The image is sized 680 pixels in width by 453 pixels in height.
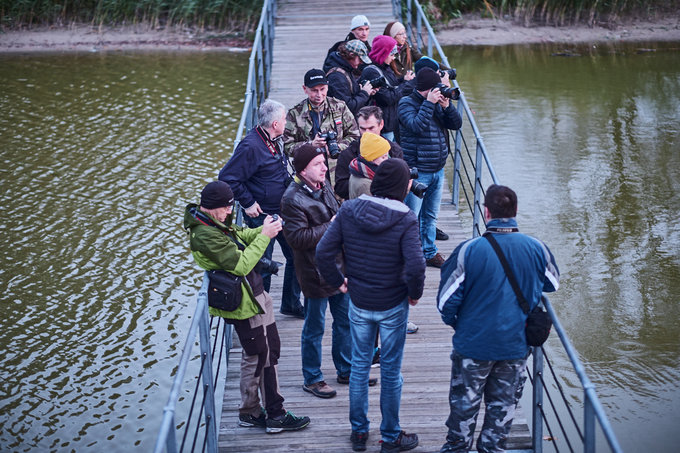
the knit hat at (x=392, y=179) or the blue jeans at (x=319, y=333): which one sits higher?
the knit hat at (x=392, y=179)

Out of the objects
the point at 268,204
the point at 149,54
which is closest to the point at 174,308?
the point at 268,204

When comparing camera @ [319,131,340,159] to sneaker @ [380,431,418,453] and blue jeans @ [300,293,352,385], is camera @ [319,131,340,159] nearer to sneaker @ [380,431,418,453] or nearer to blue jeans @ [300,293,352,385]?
blue jeans @ [300,293,352,385]

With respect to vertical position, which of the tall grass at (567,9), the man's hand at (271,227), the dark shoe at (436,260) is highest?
Result: the tall grass at (567,9)

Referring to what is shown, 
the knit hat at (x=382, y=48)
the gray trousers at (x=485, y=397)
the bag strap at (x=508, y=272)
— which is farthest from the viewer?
the knit hat at (x=382, y=48)

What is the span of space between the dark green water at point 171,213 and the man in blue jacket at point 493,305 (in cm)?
272

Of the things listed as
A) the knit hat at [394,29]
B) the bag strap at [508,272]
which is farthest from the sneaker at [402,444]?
the knit hat at [394,29]

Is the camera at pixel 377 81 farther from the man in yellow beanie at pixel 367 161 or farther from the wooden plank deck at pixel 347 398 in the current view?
the man in yellow beanie at pixel 367 161

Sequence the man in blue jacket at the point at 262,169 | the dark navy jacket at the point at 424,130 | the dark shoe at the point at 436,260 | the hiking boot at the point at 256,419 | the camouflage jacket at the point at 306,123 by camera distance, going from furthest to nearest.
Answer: the dark shoe at the point at 436,260, the dark navy jacket at the point at 424,130, the camouflage jacket at the point at 306,123, the man in blue jacket at the point at 262,169, the hiking boot at the point at 256,419

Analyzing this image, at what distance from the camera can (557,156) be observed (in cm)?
1245

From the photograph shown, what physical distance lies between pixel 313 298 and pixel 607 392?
11.0 feet

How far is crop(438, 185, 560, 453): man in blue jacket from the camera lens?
151 inches

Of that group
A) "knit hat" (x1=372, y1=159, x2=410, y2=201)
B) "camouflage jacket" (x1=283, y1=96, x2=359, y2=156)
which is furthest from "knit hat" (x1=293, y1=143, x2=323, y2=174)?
"camouflage jacket" (x1=283, y1=96, x2=359, y2=156)

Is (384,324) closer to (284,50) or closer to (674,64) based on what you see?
(284,50)

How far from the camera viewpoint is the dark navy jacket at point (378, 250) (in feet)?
13.3
